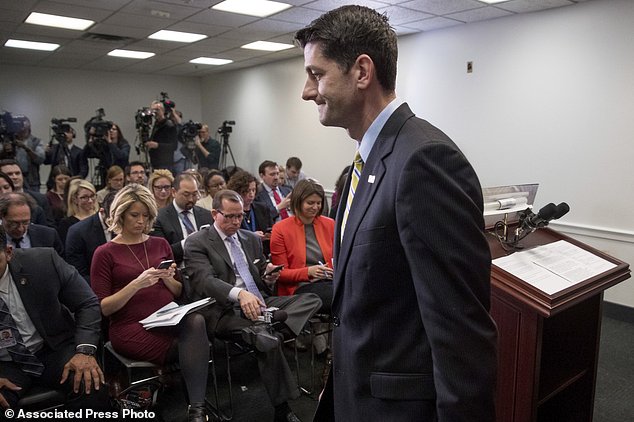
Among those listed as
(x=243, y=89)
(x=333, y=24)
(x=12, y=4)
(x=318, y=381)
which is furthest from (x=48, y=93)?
(x=333, y=24)

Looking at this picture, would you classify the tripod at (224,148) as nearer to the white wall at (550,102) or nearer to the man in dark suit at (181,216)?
the white wall at (550,102)

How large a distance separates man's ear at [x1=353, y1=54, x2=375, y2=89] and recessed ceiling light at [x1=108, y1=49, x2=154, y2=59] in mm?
6741

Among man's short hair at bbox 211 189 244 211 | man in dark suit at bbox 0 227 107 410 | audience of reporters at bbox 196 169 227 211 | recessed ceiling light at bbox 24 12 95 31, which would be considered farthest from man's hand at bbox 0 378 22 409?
recessed ceiling light at bbox 24 12 95 31

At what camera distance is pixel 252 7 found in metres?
4.44

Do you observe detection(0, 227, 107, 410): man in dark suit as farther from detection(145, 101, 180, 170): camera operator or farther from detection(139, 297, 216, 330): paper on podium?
detection(145, 101, 180, 170): camera operator

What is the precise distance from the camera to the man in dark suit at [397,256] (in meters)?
0.81

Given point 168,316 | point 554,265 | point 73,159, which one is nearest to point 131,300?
point 168,316

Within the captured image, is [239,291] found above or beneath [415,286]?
beneath

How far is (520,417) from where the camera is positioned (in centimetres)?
160

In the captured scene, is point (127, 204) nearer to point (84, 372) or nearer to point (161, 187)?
point (84, 372)

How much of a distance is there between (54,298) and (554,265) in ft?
6.91

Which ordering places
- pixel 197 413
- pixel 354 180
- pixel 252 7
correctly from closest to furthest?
1. pixel 354 180
2. pixel 197 413
3. pixel 252 7

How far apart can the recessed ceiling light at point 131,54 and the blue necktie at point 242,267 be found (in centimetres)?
515

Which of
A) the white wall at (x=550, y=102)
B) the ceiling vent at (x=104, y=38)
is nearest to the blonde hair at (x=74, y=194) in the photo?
the ceiling vent at (x=104, y=38)
